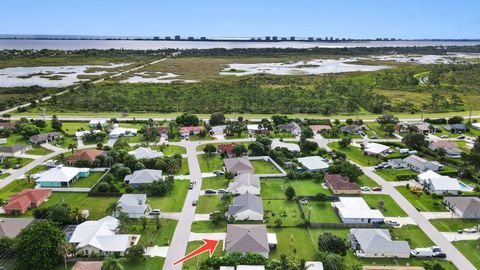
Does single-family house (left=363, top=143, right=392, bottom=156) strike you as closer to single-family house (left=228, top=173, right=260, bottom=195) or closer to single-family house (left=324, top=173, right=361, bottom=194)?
single-family house (left=324, top=173, right=361, bottom=194)

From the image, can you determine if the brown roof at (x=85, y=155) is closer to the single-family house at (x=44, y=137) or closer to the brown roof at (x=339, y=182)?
the single-family house at (x=44, y=137)

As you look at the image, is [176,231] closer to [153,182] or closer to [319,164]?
[153,182]

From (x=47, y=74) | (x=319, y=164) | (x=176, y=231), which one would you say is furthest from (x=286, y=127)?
(x=47, y=74)

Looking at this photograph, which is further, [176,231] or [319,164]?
[319,164]

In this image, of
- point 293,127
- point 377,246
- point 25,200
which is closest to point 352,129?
point 293,127

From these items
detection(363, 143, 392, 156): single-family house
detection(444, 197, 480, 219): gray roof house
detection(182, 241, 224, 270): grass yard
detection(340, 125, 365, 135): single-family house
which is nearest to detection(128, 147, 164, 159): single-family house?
detection(182, 241, 224, 270): grass yard
